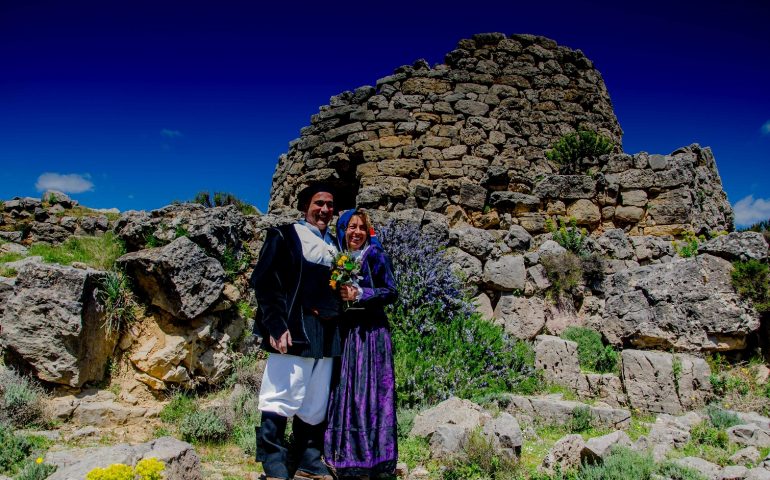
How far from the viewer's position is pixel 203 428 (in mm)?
4145

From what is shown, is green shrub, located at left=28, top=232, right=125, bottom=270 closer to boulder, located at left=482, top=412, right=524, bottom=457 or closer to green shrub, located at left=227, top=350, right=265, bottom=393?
green shrub, located at left=227, top=350, right=265, bottom=393

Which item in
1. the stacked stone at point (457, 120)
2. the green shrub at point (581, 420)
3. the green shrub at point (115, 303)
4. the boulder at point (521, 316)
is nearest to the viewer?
the green shrub at point (581, 420)

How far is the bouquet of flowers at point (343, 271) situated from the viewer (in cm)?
348

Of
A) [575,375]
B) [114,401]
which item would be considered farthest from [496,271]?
[114,401]

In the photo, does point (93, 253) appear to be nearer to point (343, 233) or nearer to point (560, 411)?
point (343, 233)

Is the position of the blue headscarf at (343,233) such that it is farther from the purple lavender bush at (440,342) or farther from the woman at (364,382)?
the purple lavender bush at (440,342)

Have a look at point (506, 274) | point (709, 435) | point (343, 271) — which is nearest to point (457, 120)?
point (506, 274)

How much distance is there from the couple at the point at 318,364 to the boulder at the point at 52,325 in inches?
85.1

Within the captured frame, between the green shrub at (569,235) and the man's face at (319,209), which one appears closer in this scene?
the man's face at (319,209)

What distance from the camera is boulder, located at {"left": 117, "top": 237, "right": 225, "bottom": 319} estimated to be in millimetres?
4812

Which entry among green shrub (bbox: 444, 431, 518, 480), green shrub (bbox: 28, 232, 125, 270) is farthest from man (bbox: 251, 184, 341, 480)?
green shrub (bbox: 28, 232, 125, 270)

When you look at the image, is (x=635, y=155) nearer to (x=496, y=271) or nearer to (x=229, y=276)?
(x=496, y=271)

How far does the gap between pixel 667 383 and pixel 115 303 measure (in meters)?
5.51

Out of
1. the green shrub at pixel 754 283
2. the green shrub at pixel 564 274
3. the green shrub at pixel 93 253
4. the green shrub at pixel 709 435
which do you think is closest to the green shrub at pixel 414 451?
the green shrub at pixel 709 435
